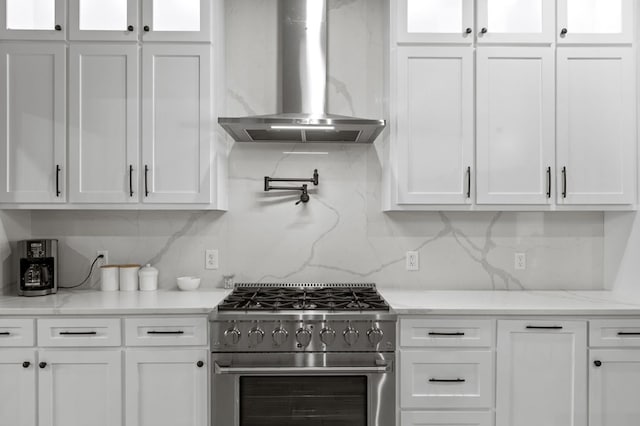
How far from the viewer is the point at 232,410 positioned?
7.39 ft

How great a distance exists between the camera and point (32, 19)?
8.27 ft

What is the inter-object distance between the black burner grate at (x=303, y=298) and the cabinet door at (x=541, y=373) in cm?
67

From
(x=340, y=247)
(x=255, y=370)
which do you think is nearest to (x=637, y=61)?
(x=340, y=247)

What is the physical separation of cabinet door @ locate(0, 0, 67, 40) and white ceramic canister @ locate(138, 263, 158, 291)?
54.8 inches

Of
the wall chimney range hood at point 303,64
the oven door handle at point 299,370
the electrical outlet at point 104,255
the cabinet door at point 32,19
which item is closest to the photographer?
the oven door handle at point 299,370

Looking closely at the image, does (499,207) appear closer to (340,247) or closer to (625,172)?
(625,172)

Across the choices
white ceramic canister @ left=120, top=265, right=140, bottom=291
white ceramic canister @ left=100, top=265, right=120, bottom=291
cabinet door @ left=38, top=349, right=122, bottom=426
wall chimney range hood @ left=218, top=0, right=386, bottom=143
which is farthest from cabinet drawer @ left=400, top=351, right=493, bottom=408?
white ceramic canister @ left=100, top=265, right=120, bottom=291

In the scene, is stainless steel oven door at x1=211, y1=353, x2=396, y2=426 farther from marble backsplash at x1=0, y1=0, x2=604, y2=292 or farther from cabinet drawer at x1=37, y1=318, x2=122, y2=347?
marble backsplash at x1=0, y1=0, x2=604, y2=292

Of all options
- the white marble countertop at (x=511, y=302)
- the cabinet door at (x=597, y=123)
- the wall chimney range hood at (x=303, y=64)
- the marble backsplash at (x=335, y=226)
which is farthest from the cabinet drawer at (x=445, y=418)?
the wall chimney range hood at (x=303, y=64)

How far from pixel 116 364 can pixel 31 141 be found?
1309mm

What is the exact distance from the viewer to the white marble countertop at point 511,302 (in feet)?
7.54

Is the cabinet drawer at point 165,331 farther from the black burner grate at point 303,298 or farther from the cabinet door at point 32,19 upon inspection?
the cabinet door at point 32,19

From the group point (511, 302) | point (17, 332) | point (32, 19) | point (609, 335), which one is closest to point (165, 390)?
point (17, 332)

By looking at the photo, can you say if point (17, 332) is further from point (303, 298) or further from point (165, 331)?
point (303, 298)
